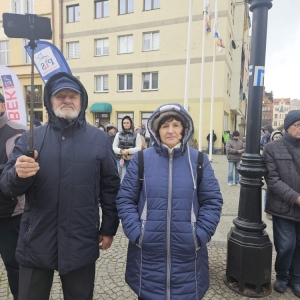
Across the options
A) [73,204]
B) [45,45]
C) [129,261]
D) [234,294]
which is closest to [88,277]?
[129,261]

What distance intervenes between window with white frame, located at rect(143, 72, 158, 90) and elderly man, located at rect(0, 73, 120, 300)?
1942cm

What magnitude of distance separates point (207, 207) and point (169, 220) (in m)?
0.31

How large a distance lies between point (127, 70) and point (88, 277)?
20719 millimetres

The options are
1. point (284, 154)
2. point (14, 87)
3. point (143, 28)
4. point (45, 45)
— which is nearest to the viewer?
point (284, 154)

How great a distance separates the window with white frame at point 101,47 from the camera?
2205 centimetres

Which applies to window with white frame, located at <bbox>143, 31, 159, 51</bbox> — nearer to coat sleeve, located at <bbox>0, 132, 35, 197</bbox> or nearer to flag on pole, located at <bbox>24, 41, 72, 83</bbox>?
flag on pole, located at <bbox>24, 41, 72, 83</bbox>

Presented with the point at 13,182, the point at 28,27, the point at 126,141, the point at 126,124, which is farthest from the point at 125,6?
the point at 13,182

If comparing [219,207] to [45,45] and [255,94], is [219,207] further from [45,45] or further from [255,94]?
[45,45]

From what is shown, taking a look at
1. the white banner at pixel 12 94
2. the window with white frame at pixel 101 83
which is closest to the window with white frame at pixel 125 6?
the window with white frame at pixel 101 83

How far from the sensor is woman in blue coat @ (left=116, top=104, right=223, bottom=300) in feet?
6.22

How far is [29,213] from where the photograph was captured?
1.86 m

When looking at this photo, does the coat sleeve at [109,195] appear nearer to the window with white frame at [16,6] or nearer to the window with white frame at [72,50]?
the window with white frame at [72,50]

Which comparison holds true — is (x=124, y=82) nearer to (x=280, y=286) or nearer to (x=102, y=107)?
(x=102, y=107)

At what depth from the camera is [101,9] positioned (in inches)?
867
